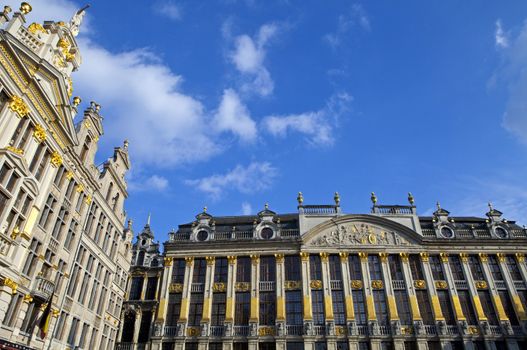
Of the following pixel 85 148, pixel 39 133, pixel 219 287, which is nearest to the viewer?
pixel 39 133

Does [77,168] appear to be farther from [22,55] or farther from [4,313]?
[4,313]

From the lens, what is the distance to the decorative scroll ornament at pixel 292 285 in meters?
39.5

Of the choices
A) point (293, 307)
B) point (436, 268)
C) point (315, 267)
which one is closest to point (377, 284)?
point (315, 267)

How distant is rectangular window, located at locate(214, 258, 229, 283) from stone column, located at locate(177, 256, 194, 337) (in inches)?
104

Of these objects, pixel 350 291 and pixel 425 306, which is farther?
pixel 350 291

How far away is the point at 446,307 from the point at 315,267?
1353 cm

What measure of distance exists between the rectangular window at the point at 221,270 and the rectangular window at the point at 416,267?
19694 millimetres

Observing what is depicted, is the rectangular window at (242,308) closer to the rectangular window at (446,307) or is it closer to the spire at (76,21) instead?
the rectangular window at (446,307)

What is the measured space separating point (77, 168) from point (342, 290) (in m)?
27.6

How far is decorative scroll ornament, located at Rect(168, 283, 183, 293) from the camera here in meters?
40.2

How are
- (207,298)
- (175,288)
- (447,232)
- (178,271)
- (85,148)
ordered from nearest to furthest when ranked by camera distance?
(85,148) → (207,298) → (175,288) → (178,271) → (447,232)

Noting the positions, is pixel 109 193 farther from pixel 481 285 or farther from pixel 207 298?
pixel 481 285

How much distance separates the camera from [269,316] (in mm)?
38344

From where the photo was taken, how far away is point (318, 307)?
38.4 meters
